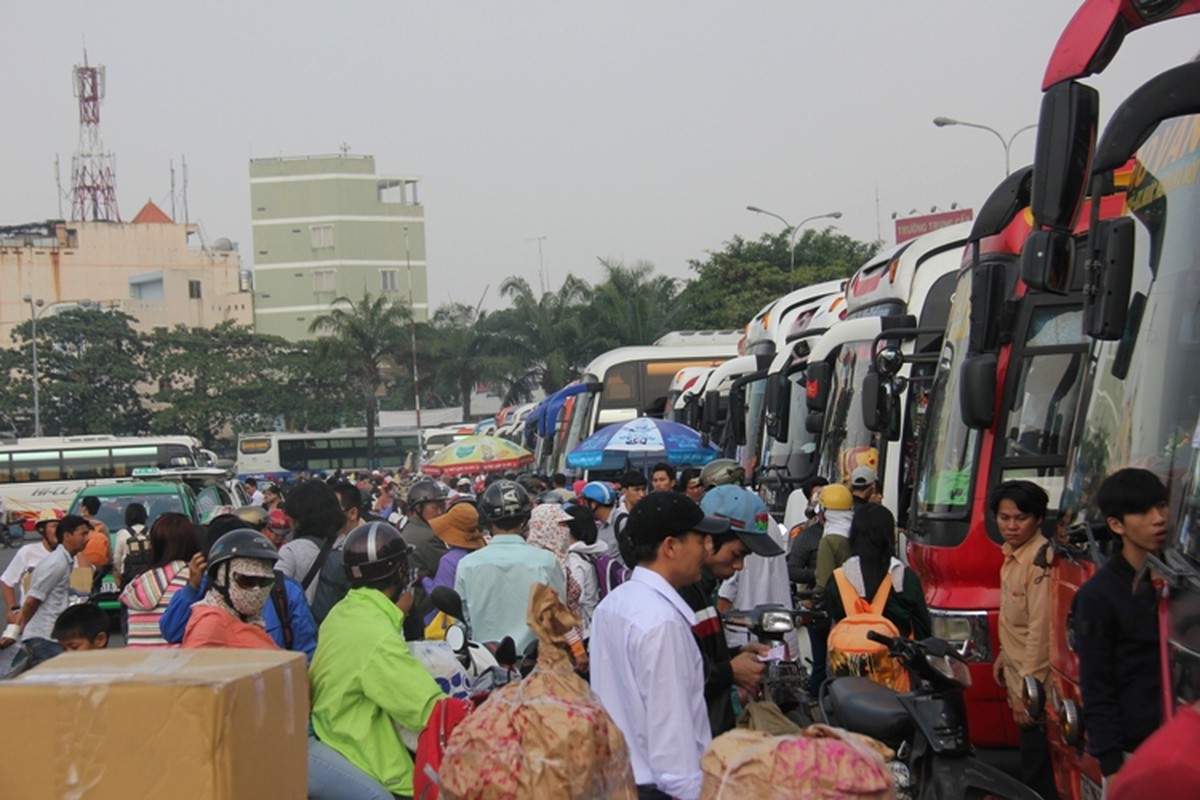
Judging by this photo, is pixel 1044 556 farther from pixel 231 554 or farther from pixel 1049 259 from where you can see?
pixel 231 554

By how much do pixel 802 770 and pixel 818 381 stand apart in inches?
479

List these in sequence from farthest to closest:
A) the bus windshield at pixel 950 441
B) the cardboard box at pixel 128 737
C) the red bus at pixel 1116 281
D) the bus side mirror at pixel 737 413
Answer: the bus side mirror at pixel 737 413 < the bus windshield at pixel 950 441 < the red bus at pixel 1116 281 < the cardboard box at pixel 128 737

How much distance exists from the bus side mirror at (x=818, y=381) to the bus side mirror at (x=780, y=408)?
1.71 meters

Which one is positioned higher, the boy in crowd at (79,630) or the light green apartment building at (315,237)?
the light green apartment building at (315,237)

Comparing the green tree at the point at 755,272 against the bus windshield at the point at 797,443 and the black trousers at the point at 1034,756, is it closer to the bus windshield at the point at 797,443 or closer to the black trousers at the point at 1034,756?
the bus windshield at the point at 797,443

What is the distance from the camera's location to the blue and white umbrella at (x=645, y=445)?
21094mm

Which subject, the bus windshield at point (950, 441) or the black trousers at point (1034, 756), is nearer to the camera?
the black trousers at point (1034, 756)

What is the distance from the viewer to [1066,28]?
6.32 metres

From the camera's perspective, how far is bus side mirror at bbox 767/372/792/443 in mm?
17031

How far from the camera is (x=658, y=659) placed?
446 cm

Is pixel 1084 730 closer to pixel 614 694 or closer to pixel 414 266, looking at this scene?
pixel 614 694

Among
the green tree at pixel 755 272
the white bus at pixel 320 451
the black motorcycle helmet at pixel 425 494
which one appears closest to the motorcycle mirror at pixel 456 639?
the black motorcycle helmet at pixel 425 494

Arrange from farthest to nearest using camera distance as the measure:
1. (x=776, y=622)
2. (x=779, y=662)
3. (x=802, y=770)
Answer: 1. (x=779, y=662)
2. (x=776, y=622)
3. (x=802, y=770)

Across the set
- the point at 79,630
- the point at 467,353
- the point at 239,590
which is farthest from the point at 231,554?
the point at 467,353
